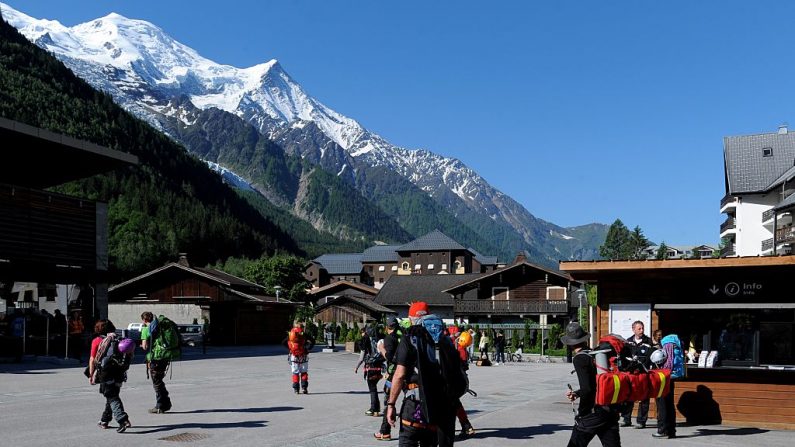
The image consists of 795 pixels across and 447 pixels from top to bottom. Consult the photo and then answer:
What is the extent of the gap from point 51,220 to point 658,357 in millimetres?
27090

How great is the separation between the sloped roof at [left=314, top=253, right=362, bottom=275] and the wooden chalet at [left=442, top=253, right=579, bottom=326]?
3385 inches


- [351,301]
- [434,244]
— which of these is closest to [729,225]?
[351,301]

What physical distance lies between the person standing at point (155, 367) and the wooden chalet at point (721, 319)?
8009mm

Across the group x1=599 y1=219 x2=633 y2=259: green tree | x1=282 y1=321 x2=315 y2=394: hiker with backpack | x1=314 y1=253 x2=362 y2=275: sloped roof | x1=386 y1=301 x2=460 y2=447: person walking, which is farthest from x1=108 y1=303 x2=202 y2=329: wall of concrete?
x1=599 y1=219 x2=633 y2=259: green tree

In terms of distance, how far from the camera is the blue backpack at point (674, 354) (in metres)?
14.1

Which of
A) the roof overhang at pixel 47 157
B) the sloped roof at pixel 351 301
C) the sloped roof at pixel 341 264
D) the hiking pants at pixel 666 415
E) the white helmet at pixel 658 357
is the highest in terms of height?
the roof overhang at pixel 47 157

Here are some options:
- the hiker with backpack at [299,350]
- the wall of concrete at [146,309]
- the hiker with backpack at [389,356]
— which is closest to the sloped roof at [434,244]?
the wall of concrete at [146,309]

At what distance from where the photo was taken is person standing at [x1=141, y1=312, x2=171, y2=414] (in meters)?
14.4

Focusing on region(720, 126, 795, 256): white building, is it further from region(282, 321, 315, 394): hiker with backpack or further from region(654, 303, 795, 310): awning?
region(282, 321, 315, 394): hiker with backpack

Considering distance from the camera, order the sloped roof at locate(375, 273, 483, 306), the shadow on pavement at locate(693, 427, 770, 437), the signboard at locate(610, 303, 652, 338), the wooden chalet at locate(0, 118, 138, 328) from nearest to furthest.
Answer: the shadow on pavement at locate(693, 427, 770, 437), the signboard at locate(610, 303, 652, 338), the wooden chalet at locate(0, 118, 138, 328), the sloped roof at locate(375, 273, 483, 306)

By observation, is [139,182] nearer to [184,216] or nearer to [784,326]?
[184,216]

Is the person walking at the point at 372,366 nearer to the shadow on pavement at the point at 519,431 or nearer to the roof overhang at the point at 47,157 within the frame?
the shadow on pavement at the point at 519,431

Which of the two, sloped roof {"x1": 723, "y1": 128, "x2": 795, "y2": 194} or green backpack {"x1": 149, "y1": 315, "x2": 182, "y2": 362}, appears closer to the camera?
green backpack {"x1": 149, "y1": 315, "x2": 182, "y2": 362}

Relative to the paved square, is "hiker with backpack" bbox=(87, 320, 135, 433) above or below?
above
